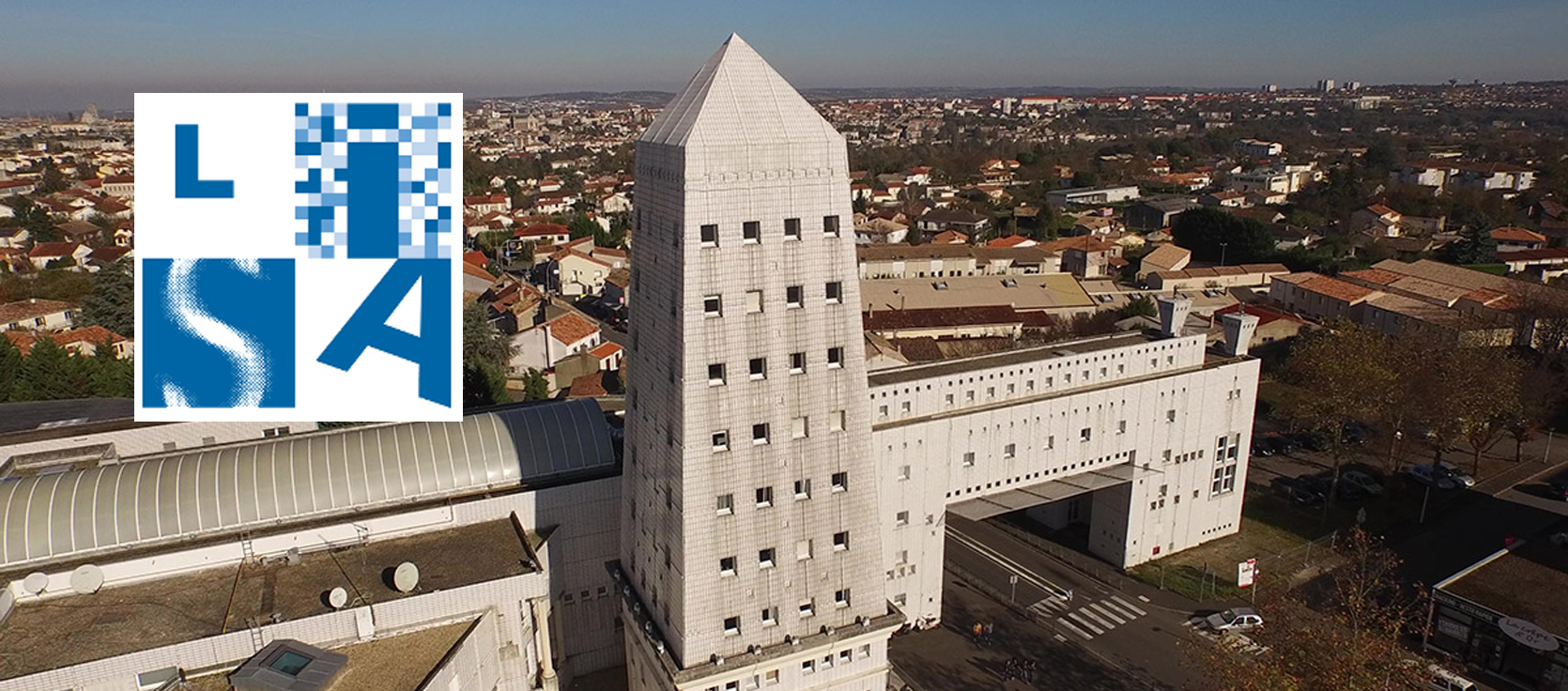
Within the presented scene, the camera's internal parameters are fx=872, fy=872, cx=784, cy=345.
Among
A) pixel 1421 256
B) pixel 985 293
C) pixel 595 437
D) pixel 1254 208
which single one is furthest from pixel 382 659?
pixel 1254 208

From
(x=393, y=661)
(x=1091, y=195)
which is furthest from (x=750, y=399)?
(x=1091, y=195)

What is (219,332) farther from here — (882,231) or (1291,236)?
(1291,236)

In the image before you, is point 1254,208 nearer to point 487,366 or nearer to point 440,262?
point 487,366

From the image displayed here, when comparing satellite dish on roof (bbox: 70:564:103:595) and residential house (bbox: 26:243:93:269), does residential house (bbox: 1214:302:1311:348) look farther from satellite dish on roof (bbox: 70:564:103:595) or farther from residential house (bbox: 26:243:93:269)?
residential house (bbox: 26:243:93:269)

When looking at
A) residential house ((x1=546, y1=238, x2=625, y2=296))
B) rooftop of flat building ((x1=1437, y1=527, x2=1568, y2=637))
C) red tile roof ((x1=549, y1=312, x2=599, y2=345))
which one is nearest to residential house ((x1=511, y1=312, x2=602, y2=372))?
red tile roof ((x1=549, y1=312, x2=599, y2=345))

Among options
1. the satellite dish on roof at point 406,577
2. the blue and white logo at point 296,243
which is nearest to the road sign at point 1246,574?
the satellite dish on roof at point 406,577

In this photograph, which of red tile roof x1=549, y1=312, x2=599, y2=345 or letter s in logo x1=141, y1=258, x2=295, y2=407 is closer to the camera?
letter s in logo x1=141, y1=258, x2=295, y2=407
